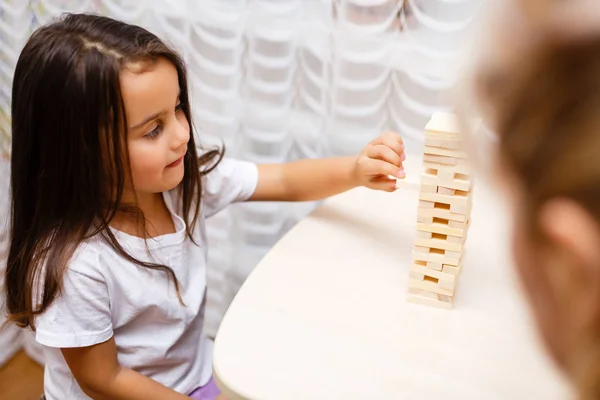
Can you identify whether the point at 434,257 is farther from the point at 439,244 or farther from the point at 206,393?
the point at 206,393

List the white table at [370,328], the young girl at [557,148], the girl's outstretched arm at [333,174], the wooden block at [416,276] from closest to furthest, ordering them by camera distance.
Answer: the young girl at [557,148] → the white table at [370,328] → the wooden block at [416,276] → the girl's outstretched arm at [333,174]

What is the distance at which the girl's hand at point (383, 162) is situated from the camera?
0.78 m

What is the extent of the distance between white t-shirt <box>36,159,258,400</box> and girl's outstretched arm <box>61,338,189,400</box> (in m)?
0.02

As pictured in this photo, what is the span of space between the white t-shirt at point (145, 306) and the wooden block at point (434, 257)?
0.31 m

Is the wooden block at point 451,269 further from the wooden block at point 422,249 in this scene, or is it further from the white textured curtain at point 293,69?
the white textured curtain at point 293,69

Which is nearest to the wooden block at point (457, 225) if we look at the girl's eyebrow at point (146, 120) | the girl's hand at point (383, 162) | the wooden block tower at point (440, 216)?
the wooden block tower at point (440, 216)

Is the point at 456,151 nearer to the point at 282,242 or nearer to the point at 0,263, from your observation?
the point at 282,242

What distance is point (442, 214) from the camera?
661mm

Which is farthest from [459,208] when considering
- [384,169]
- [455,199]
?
[384,169]

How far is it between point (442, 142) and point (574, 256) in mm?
356

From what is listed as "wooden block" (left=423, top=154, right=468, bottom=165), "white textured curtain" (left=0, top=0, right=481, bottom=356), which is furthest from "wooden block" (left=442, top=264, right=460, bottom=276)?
"white textured curtain" (left=0, top=0, right=481, bottom=356)

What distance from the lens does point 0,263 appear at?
54.2 inches

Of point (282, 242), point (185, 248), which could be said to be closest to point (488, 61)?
point (282, 242)

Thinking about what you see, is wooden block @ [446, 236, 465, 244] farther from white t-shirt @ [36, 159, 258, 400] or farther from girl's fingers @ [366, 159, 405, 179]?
white t-shirt @ [36, 159, 258, 400]
